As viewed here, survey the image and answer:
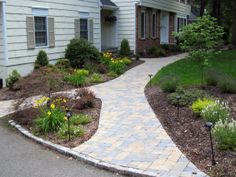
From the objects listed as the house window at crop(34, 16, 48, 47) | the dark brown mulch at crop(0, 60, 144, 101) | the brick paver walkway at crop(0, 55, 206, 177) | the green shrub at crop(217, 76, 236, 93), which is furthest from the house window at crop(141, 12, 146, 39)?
the green shrub at crop(217, 76, 236, 93)

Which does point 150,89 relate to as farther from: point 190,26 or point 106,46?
point 106,46

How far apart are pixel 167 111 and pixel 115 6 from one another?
44.6ft

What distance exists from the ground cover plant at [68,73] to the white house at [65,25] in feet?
1.85

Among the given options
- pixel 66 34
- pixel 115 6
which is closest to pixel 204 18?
pixel 66 34

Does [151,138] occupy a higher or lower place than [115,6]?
lower

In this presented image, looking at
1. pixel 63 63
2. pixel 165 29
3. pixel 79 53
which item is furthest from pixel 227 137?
pixel 165 29

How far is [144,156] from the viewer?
542cm

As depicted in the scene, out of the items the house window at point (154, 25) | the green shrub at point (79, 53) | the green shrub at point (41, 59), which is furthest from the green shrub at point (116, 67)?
the house window at point (154, 25)

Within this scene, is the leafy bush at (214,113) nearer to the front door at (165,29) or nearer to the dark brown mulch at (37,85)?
the dark brown mulch at (37,85)

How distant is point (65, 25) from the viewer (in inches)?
602

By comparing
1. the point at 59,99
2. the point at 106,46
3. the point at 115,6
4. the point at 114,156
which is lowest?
the point at 114,156

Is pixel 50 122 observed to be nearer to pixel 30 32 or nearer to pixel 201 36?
pixel 201 36

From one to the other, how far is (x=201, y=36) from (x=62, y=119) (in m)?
4.58

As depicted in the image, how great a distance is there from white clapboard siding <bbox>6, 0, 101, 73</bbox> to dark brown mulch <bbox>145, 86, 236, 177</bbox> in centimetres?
538
